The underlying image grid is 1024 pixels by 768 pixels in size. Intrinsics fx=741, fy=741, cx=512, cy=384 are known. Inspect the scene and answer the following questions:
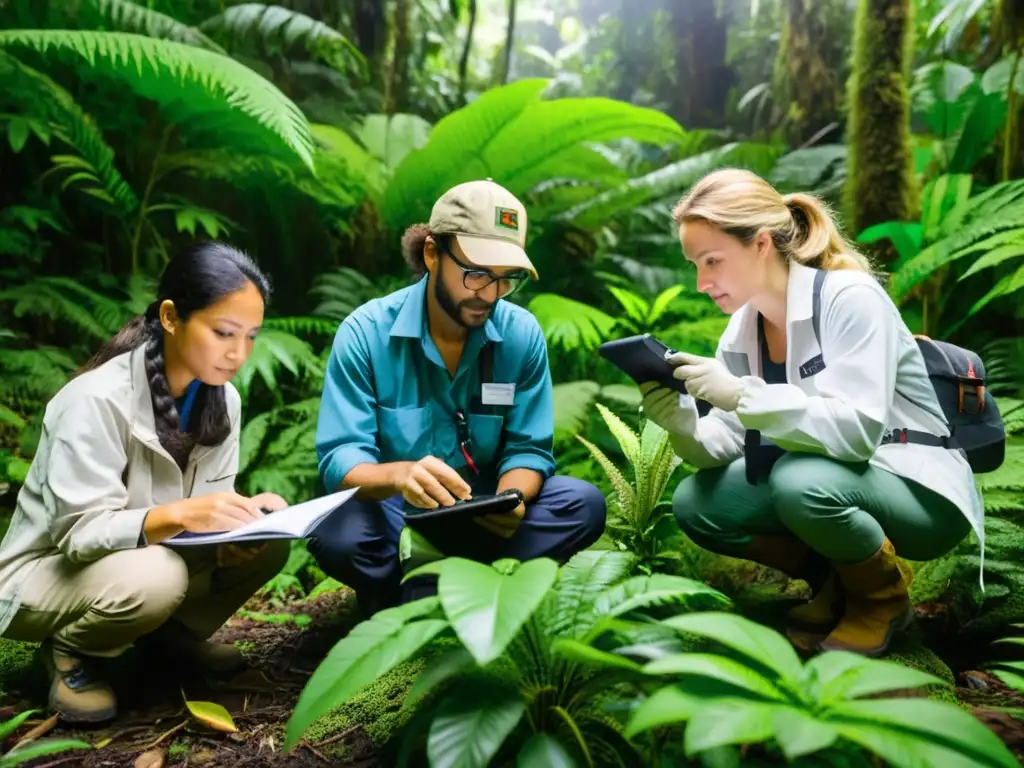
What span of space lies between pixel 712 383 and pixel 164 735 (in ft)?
5.13

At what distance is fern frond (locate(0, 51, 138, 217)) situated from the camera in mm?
3494

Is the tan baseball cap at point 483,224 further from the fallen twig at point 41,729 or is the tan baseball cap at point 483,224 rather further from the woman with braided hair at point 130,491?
the fallen twig at point 41,729

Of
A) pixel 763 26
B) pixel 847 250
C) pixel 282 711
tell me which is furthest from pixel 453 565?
pixel 763 26

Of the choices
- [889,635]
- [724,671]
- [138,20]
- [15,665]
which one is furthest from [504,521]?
[138,20]

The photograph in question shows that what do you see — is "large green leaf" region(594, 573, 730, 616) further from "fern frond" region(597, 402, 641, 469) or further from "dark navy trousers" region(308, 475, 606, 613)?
"fern frond" region(597, 402, 641, 469)

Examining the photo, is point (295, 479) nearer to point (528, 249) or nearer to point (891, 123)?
point (528, 249)

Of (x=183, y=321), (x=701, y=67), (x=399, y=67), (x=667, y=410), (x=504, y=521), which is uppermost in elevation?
(x=701, y=67)

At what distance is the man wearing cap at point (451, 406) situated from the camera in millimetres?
2092

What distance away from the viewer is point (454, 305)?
7.12 ft

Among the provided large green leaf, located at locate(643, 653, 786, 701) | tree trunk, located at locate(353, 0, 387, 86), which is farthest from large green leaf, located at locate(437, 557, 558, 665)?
tree trunk, located at locate(353, 0, 387, 86)

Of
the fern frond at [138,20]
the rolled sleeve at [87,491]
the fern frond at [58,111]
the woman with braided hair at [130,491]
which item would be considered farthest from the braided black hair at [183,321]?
the fern frond at [138,20]

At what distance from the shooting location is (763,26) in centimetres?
898

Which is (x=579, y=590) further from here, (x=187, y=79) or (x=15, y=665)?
(x=187, y=79)

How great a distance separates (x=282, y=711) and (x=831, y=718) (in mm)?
1343
